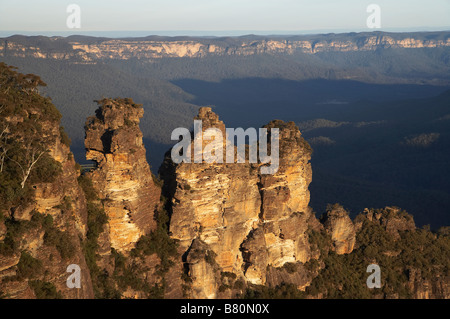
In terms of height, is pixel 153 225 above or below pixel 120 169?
below

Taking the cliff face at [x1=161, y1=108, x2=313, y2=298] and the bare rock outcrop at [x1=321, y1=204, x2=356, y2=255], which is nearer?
the cliff face at [x1=161, y1=108, x2=313, y2=298]

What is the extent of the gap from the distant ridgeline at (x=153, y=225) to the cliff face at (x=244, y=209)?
0.20ft

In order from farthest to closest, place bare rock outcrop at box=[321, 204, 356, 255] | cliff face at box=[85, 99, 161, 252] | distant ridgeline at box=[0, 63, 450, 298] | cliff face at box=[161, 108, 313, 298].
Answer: bare rock outcrop at box=[321, 204, 356, 255], cliff face at box=[161, 108, 313, 298], cliff face at box=[85, 99, 161, 252], distant ridgeline at box=[0, 63, 450, 298]

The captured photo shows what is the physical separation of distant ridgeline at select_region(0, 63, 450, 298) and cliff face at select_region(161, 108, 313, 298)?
0.06 meters

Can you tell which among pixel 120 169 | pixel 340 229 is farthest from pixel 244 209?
pixel 340 229

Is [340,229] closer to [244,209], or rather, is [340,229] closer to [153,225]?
[244,209]

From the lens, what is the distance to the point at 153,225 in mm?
26500

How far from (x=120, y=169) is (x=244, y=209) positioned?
23.2ft

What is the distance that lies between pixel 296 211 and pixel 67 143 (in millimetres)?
13750

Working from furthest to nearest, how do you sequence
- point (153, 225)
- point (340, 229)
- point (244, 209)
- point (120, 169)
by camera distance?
1. point (340, 229)
2. point (244, 209)
3. point (153, 225)
4. point (120, 169)

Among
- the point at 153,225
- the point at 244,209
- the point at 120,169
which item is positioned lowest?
the point at 153,225

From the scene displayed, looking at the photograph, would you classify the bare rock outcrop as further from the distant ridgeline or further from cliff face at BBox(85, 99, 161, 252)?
cliff face at BBox(85, 99, 161, 252)

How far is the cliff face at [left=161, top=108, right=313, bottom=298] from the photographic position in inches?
1029

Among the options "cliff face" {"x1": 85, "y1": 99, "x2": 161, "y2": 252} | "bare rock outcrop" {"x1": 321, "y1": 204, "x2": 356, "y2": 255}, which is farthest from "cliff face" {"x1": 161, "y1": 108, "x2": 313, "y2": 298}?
"bare rock outcrop" {"x1": 321, "y1": 204, "x2": 356, "y2": 255}
